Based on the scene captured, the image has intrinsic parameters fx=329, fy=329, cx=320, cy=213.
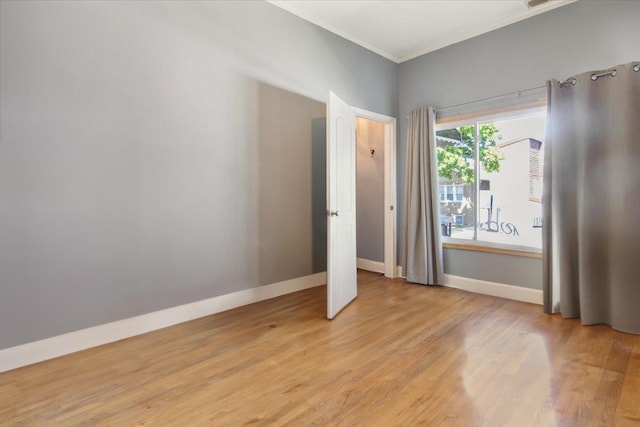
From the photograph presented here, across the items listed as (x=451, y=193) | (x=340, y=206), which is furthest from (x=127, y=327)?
(x=451, y=193)

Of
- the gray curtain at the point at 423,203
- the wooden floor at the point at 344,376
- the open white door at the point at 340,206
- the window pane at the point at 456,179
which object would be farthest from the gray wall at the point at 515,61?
the open white door at the point at 340,206

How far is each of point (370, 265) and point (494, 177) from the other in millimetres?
2008

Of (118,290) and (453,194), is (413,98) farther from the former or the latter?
(118,290)

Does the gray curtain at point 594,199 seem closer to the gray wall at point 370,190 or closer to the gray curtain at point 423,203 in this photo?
the gray curtain at point 423,203

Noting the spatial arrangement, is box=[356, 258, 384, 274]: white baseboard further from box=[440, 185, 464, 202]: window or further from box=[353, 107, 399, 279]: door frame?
box=[440, 185, 464, 202]: window

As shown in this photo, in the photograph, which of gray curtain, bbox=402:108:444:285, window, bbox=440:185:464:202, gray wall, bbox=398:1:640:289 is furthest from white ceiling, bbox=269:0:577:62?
window, bbox=440:185:464:202

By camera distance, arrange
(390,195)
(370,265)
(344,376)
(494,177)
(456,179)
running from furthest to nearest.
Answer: (370,265)
(390,195)
(456,179)
(494,177)
(344,376)

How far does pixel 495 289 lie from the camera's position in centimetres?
359

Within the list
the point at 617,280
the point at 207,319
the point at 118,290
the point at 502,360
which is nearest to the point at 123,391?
the point at 118,290

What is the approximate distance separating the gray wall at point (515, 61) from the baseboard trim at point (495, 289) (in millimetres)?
60

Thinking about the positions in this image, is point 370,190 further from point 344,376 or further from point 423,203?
point 344,376

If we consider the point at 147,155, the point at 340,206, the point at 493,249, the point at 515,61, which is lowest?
the point at 493,249

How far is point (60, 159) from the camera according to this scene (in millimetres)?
2189

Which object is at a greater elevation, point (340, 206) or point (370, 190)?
point (370, 190)
